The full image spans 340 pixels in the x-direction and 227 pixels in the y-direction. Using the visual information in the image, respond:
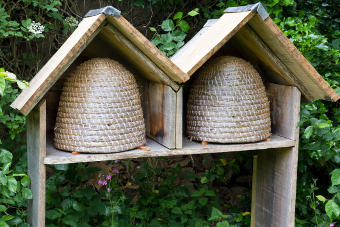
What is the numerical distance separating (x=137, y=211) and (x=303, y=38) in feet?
4.40

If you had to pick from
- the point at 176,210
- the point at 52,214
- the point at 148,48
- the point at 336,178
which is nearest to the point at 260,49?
the point at 148,48

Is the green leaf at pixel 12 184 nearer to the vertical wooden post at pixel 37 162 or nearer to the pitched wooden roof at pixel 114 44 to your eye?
the vertical wooden post at pixel 37 162

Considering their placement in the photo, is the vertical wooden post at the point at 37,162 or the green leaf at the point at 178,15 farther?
the green leaf at the point at 178,15

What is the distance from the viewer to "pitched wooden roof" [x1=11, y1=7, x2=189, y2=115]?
5.43 ft

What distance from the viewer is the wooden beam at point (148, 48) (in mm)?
1709

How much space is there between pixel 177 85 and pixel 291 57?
49 cm

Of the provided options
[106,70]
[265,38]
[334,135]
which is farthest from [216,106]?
[334,135]

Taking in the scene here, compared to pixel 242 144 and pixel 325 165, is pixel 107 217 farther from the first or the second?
pixel 325 165

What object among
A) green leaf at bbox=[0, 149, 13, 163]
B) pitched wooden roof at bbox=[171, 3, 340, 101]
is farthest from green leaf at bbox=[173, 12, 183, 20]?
green leaf at bbox=[0, 149, 13, 163]

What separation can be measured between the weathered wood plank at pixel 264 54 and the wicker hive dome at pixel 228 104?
93 millimetres

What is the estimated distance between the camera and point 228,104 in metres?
1.96

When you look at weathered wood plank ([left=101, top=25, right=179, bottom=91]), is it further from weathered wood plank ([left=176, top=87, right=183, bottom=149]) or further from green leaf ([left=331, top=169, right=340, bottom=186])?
green leaf ([left=331, top=169, right=340, bottom=186])

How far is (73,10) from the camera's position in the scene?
3006mm

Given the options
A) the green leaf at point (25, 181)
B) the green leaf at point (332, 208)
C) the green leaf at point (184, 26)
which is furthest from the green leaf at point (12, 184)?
the green leaf at point (184, 26)
